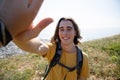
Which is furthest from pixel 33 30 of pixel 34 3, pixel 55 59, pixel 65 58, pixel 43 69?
pixel 43 69

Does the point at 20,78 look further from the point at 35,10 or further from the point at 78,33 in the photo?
the point at 35,10

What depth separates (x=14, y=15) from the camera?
87cm

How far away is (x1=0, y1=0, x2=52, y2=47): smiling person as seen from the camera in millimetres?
859

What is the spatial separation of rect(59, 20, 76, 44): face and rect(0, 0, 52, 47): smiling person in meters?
2.76

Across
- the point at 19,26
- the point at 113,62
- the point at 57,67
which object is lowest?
the point at 113,62

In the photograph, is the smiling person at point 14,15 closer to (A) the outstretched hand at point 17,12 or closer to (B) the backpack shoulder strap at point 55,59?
(A) the outstretched hand at point 17,12

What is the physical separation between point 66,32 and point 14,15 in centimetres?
286

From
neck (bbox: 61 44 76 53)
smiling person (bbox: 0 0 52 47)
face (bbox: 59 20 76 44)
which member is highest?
smiling person (bbox: 0 0 52 47)

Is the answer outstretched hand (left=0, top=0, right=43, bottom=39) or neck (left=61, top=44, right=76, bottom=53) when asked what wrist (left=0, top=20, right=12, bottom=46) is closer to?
outstretched hand (left=0, top=0, right=43, bottom=39)

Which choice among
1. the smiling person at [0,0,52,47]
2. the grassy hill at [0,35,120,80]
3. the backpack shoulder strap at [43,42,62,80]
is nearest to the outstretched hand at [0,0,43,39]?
the smiling person at [0,0,52,47]

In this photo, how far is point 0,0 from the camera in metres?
0.83

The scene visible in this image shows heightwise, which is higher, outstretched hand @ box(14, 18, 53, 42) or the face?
outstretched hand @ box(14, 18, 53, 42)

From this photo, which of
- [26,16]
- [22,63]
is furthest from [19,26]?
[22,63]

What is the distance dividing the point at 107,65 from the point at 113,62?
0.37 meters
